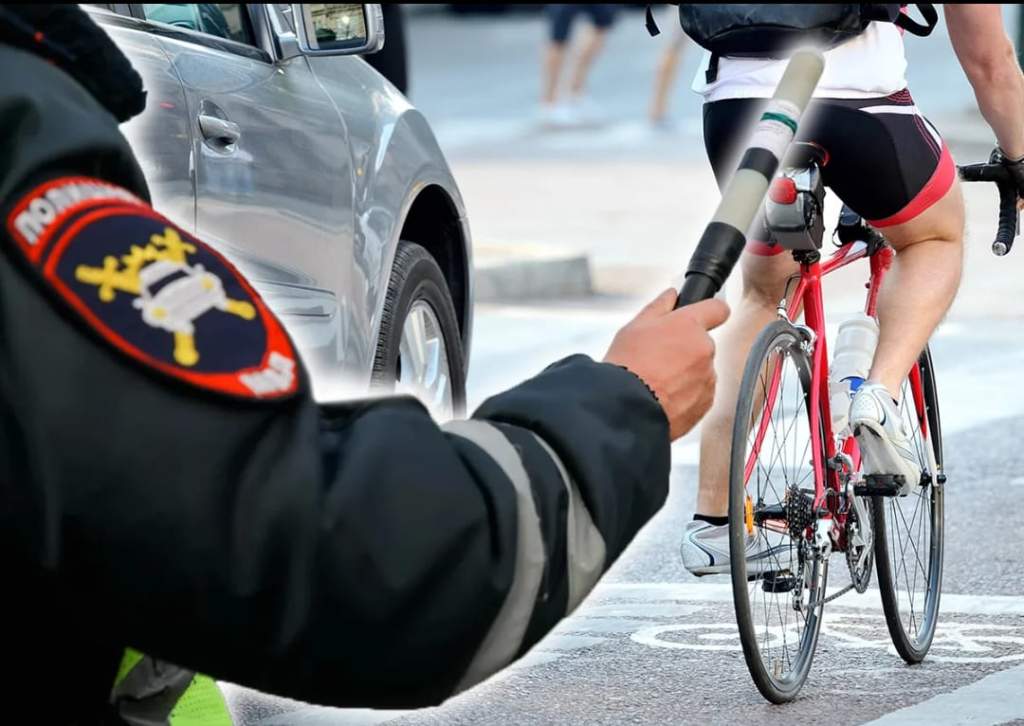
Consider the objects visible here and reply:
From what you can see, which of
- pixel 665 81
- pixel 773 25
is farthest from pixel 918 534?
pixel 665 81

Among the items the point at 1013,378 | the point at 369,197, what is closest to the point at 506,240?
the point at 1013,378

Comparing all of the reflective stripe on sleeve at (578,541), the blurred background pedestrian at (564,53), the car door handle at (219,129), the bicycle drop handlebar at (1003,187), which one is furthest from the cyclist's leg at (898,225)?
the blurred background pedestrian at (564,53)

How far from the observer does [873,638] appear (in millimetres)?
4582

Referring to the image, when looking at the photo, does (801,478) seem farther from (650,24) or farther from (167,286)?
(167,286)

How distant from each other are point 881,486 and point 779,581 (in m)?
0.32

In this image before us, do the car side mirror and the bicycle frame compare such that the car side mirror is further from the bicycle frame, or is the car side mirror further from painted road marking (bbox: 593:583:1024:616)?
painted road marking (bbox: 593:583:1024:616)

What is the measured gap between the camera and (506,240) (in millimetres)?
12188

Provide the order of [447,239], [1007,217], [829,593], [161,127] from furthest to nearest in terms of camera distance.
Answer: [447,239] → [829,593] → [1007,217] → [161,127]

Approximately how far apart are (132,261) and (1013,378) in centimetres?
697

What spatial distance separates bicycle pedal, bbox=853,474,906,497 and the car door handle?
1438 millimetres

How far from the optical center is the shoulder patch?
1.23 meters

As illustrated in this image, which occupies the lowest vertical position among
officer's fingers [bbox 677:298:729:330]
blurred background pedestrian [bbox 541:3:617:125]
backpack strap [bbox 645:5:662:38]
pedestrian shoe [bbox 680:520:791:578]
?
blurred background pedestrian [bbox 541:3:617:125]

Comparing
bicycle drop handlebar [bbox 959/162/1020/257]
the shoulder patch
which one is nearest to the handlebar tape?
bicycle drop handlebar [bbox 959/162/1020/257]

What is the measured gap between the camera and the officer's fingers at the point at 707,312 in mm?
1568
